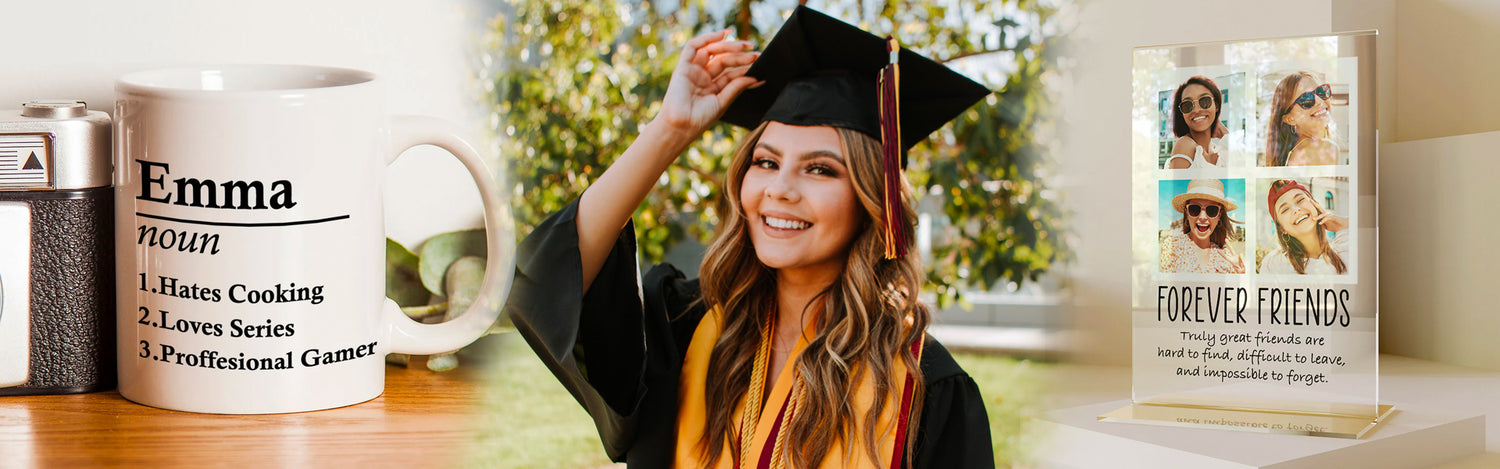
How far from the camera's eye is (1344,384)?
1671 mm

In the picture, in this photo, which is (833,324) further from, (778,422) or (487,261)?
(487,261)

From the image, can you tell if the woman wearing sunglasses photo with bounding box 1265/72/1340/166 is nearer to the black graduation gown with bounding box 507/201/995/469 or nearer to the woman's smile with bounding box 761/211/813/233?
the black graduation gown with bounding box 507/201/995/469

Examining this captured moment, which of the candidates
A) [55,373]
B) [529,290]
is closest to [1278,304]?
[529,290]

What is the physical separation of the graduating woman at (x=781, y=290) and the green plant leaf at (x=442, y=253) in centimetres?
9

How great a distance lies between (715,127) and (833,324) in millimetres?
1583

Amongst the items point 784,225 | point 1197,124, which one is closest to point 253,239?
point 784,225

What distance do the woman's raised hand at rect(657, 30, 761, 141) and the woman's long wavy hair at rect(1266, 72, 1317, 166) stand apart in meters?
1.12

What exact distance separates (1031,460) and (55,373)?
233cm

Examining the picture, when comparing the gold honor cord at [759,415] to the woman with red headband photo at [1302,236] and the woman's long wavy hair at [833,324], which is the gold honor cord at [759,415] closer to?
the woman's long wavy hair at [833,324]

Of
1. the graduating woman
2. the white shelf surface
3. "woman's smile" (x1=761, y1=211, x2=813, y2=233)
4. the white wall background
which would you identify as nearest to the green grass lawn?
the white shelf surface

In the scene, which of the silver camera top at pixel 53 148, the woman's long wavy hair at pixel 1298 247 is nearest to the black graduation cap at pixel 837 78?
the silver camera top at pixel 53 148

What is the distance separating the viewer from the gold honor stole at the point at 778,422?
2.85ft

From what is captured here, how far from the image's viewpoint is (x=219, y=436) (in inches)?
24.0

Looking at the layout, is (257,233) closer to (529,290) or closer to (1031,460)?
(529,290)
